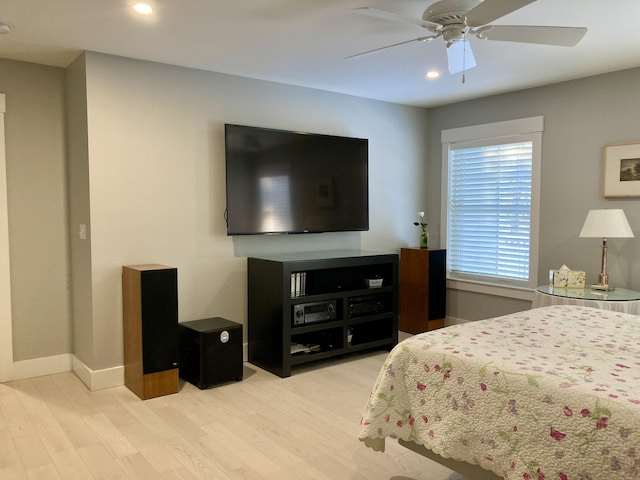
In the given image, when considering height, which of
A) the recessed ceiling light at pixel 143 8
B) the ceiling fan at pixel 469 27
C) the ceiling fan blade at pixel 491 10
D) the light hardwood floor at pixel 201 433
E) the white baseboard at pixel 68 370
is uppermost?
the recessed ceiling light at pixel 143 8

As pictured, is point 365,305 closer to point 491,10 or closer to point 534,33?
point 534,33

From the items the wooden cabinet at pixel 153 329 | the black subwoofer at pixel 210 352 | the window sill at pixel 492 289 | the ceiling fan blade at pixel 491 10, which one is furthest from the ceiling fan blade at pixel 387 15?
the window sill at pixel 492 289

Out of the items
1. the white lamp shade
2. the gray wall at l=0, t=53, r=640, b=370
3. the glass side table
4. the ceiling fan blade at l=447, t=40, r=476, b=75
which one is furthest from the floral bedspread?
the gray wall at l=0, t=53, r=640, b=370

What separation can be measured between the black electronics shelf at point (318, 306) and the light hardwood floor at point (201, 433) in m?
0.28

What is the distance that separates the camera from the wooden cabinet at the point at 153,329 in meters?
3.42

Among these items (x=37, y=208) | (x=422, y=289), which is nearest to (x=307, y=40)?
(x=37, y=208)

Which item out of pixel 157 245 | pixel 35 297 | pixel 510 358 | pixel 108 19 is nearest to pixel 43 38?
pixel 108 19

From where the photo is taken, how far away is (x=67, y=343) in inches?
158

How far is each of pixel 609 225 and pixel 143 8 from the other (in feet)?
11.2

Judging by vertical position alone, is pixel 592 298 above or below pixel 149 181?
below

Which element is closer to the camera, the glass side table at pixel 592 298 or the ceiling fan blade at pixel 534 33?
the ceiling fan blade at pixel 534 33

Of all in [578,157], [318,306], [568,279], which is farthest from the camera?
[578,157]

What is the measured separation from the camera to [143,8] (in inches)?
108

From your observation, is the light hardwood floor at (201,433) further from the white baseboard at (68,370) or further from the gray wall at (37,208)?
the gray wall at (37,208)
